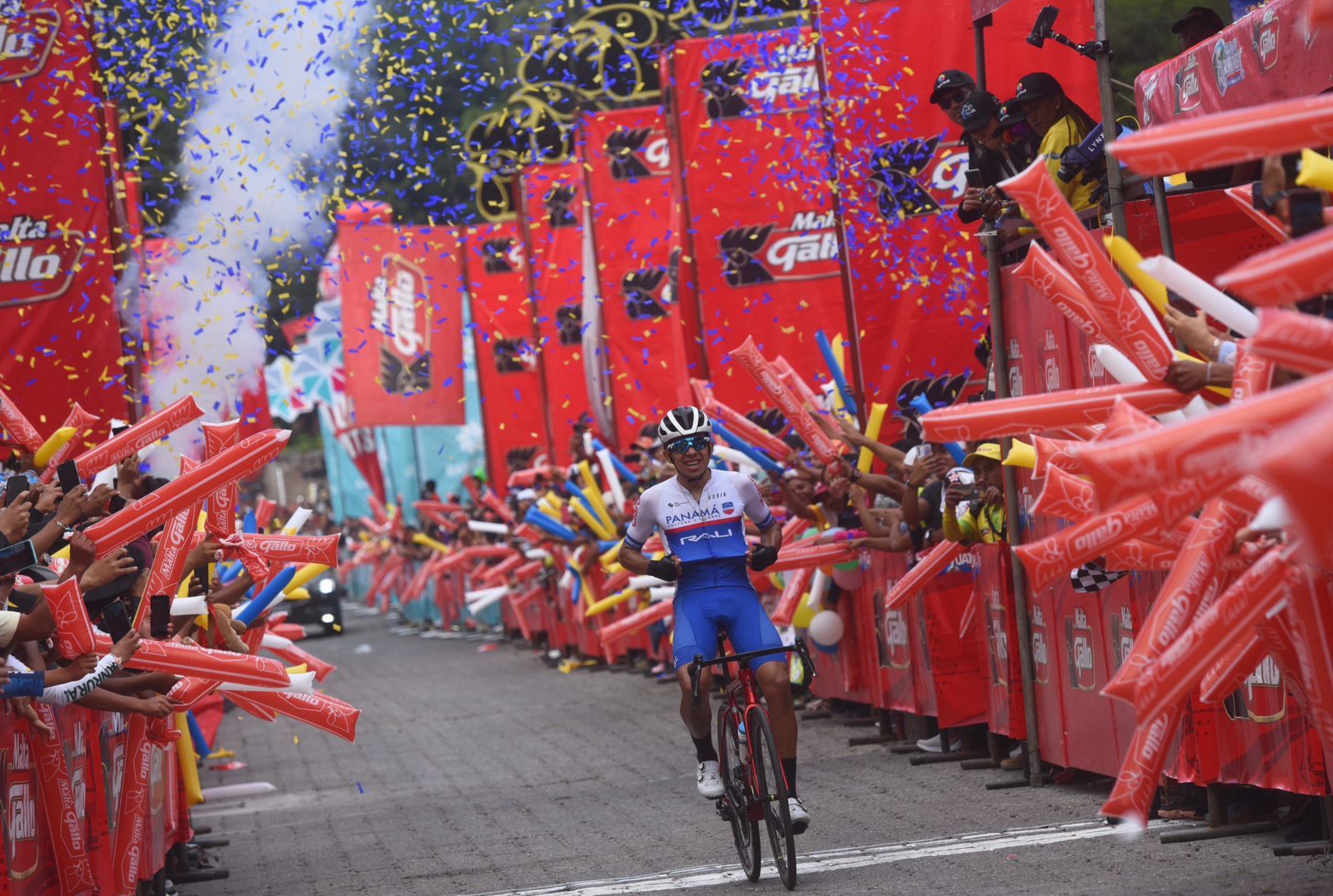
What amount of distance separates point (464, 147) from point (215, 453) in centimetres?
1047

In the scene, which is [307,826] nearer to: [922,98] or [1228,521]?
[922,98]

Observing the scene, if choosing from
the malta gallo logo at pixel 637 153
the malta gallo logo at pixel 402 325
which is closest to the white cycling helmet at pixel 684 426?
the malta gallo logo at pixel 637 153

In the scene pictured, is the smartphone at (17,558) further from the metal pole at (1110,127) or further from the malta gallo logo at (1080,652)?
the malta gallo logo at (1080,652)

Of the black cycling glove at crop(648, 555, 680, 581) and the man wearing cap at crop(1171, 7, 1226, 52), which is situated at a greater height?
the man wearing cap at crop(1171, 7, 1226, 52)

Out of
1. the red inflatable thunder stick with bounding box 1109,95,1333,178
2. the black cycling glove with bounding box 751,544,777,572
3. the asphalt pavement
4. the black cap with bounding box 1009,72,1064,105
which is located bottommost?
the asphalt pavement

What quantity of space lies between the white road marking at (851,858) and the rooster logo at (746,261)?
320 inches

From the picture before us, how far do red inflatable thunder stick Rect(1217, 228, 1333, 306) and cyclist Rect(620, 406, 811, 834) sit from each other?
460cm

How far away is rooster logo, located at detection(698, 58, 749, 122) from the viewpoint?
16266 mm

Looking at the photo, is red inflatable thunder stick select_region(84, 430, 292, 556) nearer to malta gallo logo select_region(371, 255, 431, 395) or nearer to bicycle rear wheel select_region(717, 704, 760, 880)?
bicycle rear wheel select_region(717, 704, 760, 880)

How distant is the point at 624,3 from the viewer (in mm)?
19484

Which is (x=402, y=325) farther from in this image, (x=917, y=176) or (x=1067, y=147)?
(x=1067, y=147)

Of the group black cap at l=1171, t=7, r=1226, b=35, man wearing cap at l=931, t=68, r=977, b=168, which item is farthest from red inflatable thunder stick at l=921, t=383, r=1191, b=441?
man wearing cap at l=931, t=68, r=977, b=168

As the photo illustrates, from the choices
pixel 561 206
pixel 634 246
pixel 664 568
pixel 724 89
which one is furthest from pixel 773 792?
pixel 561 206

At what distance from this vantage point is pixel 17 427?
34.1 ft
